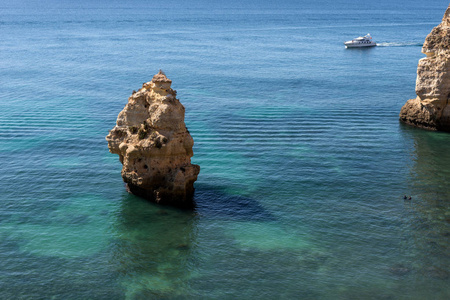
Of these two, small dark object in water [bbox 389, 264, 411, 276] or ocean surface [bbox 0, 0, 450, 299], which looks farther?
small dark object in water [bbox 389, 264, 411, 276]

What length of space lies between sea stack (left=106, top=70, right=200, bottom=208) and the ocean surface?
1873 mm

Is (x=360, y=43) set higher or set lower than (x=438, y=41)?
lower

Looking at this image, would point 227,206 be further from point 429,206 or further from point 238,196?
point 429,206

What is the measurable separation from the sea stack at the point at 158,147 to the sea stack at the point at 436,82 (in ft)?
113

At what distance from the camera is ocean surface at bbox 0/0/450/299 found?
Result: 117 feet

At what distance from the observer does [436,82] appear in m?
65.2

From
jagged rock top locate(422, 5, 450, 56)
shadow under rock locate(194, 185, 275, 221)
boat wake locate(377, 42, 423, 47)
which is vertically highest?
jagged rock top locate(422, 5, 450, 56)

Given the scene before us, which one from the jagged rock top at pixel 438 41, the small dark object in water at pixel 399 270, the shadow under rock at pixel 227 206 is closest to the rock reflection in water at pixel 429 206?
the small dark object in water at pixel 399 270

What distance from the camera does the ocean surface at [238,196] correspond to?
35.8 m

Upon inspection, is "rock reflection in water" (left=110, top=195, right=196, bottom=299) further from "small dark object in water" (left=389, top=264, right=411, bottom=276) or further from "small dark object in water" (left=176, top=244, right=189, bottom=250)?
"small dark object in water" (left=389, top=264, right=411, bottom=276)

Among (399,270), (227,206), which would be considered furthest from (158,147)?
(399,270)

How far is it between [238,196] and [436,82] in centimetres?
3186

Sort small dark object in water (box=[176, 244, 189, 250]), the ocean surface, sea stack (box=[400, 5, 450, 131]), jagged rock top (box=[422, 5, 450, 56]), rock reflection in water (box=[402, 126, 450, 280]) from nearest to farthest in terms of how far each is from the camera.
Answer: the ocean surface < rock reflection in water (box=[402, 126, 450, 280]) < small dark object in water (box=[176, 244, 189, 250]) < sea stack (box=[400, 5, 450, 131]) < jagged rock top (box=[422, 5, 450, 56])

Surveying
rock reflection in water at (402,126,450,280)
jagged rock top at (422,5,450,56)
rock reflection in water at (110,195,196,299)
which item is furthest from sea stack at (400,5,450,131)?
rock reflection in water at (110,195,196,299)
